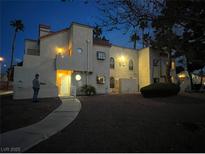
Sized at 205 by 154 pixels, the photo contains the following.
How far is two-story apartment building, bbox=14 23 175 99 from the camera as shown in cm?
1442

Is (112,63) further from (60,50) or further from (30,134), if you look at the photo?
(30,134)

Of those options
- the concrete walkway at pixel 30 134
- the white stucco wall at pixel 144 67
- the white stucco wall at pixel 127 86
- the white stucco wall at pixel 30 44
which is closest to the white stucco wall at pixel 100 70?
the white stucco wall at pixel 127 86

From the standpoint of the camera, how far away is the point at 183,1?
5.34 m

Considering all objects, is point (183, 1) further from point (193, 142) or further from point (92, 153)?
point (92, 153)

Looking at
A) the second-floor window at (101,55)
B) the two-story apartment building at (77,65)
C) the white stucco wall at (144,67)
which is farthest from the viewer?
the white stucco wall at (144,67)

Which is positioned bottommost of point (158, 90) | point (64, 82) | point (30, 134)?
point (30, 134)

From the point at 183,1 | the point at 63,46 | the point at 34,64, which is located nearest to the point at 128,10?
the point at 183,1

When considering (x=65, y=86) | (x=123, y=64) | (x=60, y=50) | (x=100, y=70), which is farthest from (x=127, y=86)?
(x=60, y=50)

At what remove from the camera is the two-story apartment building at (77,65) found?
14.4 meters

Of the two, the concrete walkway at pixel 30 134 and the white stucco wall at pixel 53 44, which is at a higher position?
the white stucco wall at pixel 53 44

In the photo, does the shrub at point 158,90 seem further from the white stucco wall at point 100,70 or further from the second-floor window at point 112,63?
the second-floor window at point 112,63

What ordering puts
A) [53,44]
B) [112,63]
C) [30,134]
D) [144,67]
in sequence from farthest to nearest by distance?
[144,67]
[112,63]
[53,44]
[30,134]

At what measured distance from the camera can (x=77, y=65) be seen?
55.6 feet

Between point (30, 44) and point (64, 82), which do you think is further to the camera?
point (30, 44)
